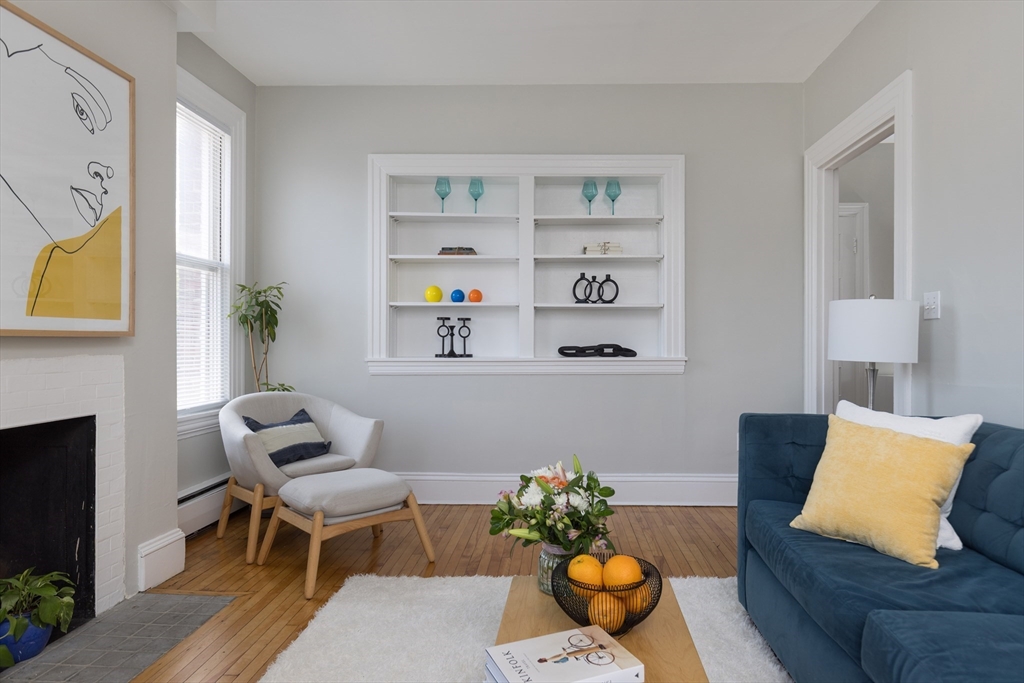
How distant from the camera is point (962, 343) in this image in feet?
8.02

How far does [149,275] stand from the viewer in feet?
8.88

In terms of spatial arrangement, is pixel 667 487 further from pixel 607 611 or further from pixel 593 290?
pixel 607 611

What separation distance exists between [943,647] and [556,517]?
927 mm

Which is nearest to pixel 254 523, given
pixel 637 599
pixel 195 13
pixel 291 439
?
pixel 291 439

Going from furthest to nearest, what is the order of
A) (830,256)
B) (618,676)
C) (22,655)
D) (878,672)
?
1. (830,256)
2. (22,655)
3. (878,672)
4. (618,676)

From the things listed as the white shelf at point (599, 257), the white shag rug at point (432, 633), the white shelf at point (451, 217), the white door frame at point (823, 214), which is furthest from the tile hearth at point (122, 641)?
the white door frame at point (823, 214)

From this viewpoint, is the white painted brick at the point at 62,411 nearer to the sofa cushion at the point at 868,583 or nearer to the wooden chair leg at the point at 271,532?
the wooden chair leg at the point at 271,532

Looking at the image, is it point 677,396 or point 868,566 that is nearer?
point 868,566

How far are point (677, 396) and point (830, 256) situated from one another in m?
1.32

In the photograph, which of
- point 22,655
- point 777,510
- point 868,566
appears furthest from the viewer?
point 777,510

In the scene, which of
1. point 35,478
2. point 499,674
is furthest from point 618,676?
point 35,478

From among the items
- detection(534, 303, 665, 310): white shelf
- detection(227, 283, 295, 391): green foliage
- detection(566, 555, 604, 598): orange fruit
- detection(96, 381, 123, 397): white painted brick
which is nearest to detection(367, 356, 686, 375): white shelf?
detection(534, 303, 665, 310): white shelf

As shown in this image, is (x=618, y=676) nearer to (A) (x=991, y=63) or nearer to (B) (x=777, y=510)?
(B) (x=777, y=510)

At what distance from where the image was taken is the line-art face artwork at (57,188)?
6.62 feet
